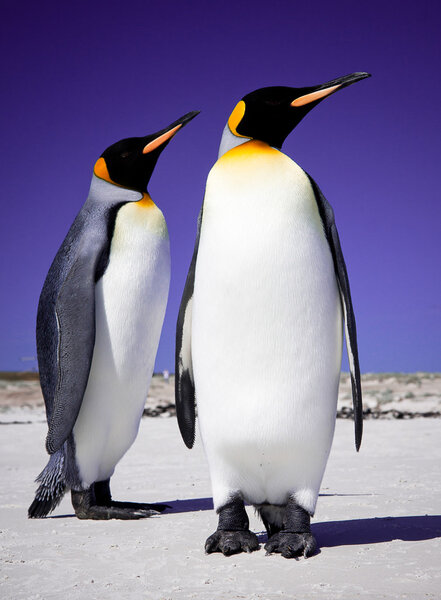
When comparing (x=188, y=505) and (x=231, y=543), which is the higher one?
(x=231, y=543)

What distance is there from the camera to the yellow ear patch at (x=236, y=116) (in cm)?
324

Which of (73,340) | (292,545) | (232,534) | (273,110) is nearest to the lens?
(292,545)

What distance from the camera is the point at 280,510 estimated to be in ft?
9.86

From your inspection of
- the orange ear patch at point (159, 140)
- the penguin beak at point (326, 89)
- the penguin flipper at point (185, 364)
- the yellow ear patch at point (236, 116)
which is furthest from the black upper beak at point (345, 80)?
the orange ear patch at point (159, 140)

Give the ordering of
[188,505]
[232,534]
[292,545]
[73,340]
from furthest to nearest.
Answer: [188,505] < [73,340] < [232,534] < [292,545]

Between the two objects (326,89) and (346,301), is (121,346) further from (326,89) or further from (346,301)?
(326,89)

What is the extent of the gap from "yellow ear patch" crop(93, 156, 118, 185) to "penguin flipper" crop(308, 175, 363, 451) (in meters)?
1.89

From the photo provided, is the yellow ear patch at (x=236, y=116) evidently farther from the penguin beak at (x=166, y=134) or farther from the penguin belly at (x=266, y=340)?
the penguin beak at (x=166, y=134)

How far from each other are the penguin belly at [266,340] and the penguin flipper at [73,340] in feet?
3.73

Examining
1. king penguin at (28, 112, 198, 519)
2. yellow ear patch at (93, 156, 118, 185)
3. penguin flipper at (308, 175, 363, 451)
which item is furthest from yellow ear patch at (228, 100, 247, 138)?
yellow ear patch at (93, 156, 118, 185)

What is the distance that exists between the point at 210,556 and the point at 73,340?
1.68m

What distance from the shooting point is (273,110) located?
321 cm

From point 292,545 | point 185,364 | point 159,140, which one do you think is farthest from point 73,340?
point 292,545

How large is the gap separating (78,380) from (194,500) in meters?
1.44
